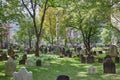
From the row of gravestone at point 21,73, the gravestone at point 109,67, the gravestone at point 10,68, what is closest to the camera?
the row of gravestone at point 21,73

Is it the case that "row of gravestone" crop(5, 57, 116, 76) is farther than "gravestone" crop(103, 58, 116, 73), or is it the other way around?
"gravestone" crop(103, 58, 116, 73)

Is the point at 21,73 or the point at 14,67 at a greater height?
the point at 21,73

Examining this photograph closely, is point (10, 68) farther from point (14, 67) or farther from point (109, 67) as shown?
point (109, 67)

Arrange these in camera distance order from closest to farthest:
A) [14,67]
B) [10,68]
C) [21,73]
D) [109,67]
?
[21,73] < [10,68] < [14,67] < [109,67]

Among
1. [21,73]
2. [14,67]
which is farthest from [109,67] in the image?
[21,73]

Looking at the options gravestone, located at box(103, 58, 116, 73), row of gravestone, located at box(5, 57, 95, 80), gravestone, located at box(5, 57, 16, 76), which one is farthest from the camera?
gravestone, located at box(103, 58, 116, 73)

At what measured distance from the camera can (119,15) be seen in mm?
29500

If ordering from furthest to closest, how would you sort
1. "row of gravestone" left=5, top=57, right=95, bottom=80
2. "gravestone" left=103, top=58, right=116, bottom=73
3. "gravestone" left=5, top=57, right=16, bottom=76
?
1. "gravestone" left=103, top=58, right=116, bottom=73
2. "gravestone" left=5, top=57, right=16, bottom=76
3. "row of gravestone" left=5, top=57, right=95, bottom=80

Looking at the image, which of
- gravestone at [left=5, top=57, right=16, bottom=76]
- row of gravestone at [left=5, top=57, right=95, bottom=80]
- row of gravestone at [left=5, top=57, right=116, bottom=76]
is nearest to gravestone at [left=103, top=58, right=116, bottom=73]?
row of gravestone at [left=5, top=57, right=116, bottom=76]

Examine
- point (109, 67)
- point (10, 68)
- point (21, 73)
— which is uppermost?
point (21, 73)

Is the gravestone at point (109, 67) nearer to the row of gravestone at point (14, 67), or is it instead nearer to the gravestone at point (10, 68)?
the row of gravestone at point (14, 67)

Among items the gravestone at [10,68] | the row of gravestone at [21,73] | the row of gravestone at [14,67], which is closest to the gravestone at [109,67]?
the row of gravestone at [14,67]

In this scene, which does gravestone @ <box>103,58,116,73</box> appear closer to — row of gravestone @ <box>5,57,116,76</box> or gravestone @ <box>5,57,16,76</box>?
row of gravestone @ <box>5,57,116,76</box>

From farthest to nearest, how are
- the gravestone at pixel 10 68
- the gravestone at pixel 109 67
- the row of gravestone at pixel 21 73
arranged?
the gravestone at pixel 109 67 < the gravestone at pixel 10 68 < the row of gravestone at pixel 21 73
